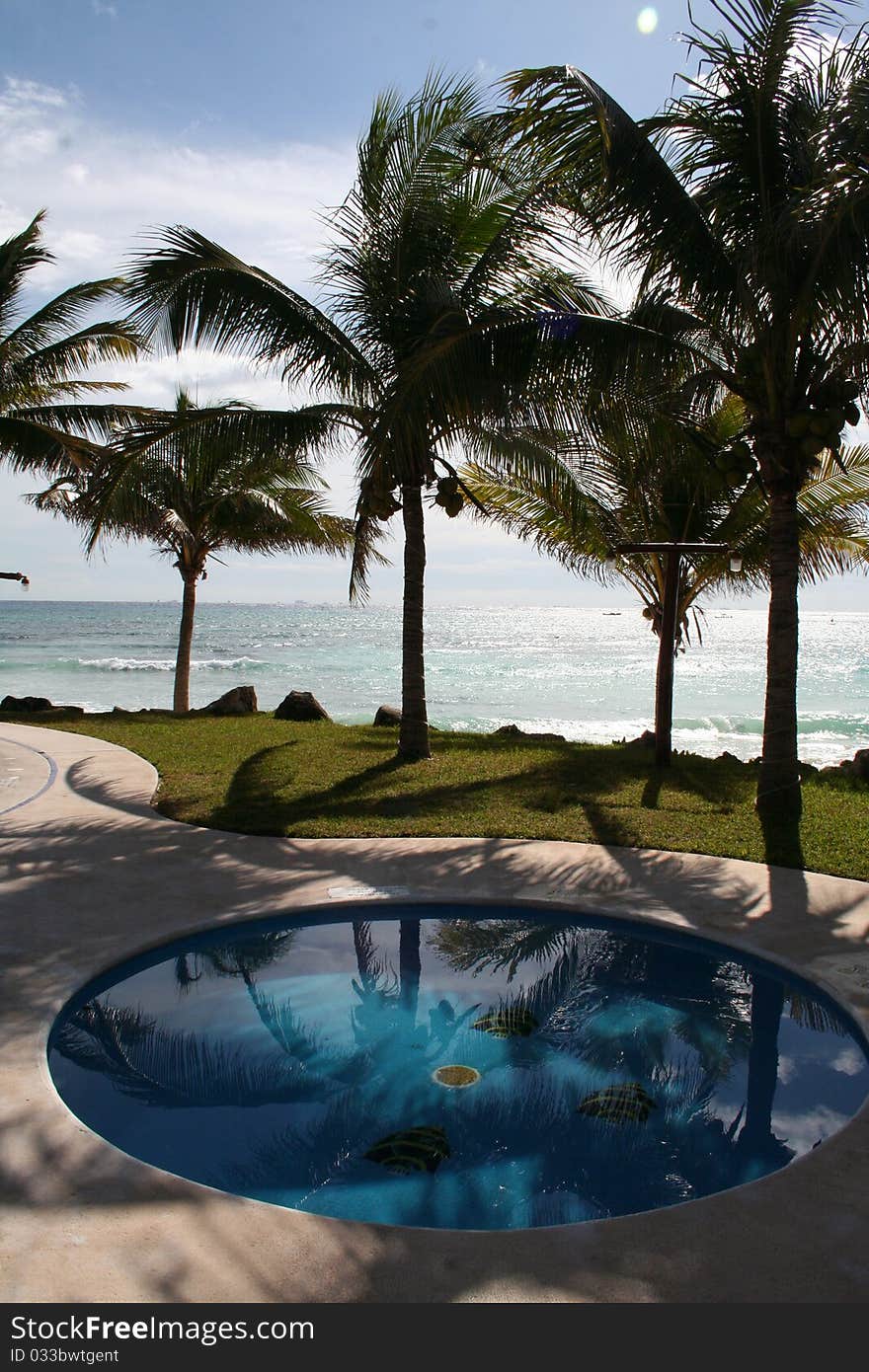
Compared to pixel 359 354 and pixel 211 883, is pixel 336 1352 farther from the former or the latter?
pixel 359 354

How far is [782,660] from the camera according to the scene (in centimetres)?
912

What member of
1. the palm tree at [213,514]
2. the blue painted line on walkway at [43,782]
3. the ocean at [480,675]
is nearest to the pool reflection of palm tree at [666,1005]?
the blue painted line on walkway at [43,782]

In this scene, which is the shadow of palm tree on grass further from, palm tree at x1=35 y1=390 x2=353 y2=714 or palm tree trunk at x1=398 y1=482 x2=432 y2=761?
palm tree at x1=35 y1=390 x2=353 y2=714

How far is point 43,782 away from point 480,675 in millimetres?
39687

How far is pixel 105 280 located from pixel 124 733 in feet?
25.5


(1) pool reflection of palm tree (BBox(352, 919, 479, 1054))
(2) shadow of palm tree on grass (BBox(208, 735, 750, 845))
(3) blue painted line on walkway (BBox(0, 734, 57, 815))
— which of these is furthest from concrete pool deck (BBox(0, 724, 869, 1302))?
(3) blue painted line on walkway (BBox(0, 734, 57, 815))

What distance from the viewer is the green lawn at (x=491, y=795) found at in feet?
28.2

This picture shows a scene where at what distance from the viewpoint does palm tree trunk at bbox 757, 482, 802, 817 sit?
910 centimetres

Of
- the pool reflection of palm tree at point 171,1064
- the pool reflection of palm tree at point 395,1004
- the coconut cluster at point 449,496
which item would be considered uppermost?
the coconut cluster at point 449,496

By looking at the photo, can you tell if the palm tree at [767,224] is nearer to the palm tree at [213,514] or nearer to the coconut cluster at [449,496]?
the coconut cluster at [449,496]

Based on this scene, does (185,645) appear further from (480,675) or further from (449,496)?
(480,675)

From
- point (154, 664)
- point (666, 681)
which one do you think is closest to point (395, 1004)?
point (666, 681)

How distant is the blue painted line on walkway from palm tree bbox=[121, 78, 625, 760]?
4.59 m

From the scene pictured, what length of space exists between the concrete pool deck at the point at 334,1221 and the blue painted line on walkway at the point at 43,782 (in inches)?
99.3
